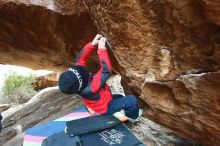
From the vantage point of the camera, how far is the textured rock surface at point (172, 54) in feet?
10.3

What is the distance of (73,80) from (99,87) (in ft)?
0.89

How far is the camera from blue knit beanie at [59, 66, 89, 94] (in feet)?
12.8

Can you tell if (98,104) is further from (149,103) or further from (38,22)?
(38,22)

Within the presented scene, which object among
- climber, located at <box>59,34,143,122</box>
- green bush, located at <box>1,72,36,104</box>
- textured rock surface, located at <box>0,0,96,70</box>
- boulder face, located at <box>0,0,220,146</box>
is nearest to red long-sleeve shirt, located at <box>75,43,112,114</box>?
climber, located at <box>59,34,143,122</box>

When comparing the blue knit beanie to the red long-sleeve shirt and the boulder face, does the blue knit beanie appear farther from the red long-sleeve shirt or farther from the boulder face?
the boulder face

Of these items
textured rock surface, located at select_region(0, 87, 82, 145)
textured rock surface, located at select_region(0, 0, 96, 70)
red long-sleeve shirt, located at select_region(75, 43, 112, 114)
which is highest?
textured rock surface, located at select_region(0, 0, 96, 70)

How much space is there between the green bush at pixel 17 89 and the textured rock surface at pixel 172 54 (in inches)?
274

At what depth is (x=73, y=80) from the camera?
3926mm

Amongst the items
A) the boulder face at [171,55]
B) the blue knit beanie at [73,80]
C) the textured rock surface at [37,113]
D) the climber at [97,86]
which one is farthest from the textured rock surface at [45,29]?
the blue knit beanie at [73,80]

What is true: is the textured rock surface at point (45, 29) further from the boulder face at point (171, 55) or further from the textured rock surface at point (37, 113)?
the boulder face at point (171, 55)

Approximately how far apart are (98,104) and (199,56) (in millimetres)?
1311

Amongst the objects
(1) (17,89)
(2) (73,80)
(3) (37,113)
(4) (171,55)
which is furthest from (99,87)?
(1) (17,89)

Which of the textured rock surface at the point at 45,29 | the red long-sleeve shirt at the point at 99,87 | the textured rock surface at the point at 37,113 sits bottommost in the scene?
the textured rock surface at the point at 37,113

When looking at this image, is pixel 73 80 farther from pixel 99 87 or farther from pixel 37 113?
pixel 37 113
